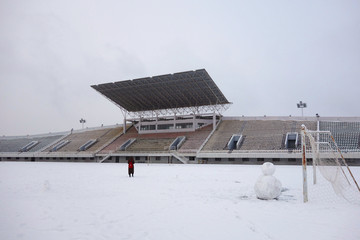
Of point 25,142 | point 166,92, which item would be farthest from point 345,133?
point 25,142

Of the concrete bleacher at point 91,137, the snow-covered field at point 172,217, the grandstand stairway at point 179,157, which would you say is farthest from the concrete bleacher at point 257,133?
the snow-covered field at point 172,217

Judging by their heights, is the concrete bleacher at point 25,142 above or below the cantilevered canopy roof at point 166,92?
below

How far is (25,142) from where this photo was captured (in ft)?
289

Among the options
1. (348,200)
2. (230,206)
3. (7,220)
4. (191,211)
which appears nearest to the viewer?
(7,220)

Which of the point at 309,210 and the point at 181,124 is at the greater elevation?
the point at 181,124

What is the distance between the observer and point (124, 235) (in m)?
7.07

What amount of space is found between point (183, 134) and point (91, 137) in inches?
1120

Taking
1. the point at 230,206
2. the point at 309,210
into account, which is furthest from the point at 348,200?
the point at 230,206

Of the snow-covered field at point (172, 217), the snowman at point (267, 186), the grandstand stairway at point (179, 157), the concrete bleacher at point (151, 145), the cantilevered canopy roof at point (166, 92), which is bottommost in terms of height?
the grandstand stairway at point (179, 157)

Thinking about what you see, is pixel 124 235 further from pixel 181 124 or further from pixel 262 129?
pixel 181 124

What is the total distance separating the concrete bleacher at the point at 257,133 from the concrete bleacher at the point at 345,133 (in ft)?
9.45

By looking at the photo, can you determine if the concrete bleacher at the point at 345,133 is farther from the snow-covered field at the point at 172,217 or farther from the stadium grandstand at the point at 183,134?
the snow-covered field at the point at 172,217

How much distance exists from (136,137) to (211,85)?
24.1 metres

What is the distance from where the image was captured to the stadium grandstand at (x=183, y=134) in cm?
5012
